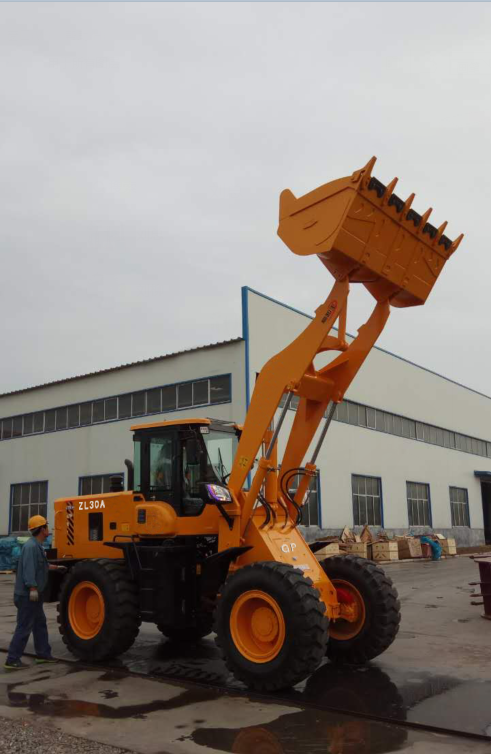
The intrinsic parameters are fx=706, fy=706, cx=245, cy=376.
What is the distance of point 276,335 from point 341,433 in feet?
18.9

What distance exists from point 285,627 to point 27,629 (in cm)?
327

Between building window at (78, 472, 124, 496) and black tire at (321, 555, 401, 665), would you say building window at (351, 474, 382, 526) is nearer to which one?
building window at (78, 472, 124, 496)

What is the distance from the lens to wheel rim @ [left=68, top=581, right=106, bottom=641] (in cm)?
870

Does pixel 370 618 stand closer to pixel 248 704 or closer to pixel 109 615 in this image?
pixel 248 704

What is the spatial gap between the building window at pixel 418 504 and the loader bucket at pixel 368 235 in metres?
26.5

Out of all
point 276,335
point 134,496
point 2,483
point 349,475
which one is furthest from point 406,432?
point 134,496

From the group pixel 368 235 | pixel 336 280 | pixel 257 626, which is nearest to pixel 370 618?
pixel 257 626

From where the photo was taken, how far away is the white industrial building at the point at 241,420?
24.5m

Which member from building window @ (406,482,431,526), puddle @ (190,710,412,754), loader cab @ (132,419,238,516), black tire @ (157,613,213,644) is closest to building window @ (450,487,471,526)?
building window @ (406,482,431,526)

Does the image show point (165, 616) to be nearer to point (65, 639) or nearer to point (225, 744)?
point (65, 639)

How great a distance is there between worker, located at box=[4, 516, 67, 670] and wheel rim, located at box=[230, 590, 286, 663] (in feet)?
8.50

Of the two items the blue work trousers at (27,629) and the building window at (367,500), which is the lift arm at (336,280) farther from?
the building window at (367,500)

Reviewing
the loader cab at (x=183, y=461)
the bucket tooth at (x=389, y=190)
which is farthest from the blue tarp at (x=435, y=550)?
the bucket tooth at (x=389, y=190)

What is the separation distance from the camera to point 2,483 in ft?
102
